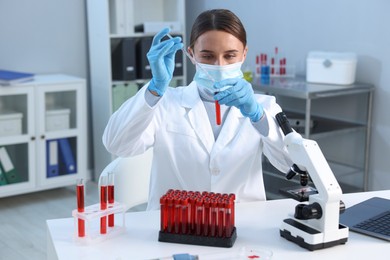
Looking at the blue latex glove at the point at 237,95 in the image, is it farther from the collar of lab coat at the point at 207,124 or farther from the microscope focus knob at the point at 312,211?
the microscope focus knob at the point at 312,211

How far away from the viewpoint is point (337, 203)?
1381 mm

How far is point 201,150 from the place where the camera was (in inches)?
72.2

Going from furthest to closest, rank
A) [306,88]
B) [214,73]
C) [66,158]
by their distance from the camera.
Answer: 1. [66,158]
2. [306,88]
3. [214,73]

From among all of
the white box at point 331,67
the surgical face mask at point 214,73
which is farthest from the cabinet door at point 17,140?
A: the surgical face mask at point 214,73

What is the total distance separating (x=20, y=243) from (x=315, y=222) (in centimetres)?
203

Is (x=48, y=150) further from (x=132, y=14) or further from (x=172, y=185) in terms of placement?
(x=172, y=185)

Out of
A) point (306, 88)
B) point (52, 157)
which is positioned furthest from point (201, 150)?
point (52, 157)

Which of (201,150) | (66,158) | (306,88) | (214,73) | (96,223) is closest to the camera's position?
(96,223)

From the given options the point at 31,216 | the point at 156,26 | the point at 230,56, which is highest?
the point at 156,26

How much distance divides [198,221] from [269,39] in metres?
2.54

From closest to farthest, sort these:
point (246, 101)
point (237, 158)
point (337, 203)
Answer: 1. point (337, 203)
2. point (246, 101)
3. point (237, 158)

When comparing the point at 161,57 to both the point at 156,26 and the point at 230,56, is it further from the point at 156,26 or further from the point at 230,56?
the point at 156,26

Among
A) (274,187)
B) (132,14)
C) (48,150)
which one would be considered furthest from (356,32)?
(48,150)

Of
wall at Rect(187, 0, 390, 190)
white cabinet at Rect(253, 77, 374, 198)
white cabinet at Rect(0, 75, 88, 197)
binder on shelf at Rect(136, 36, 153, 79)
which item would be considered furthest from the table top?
white cabinet at Rect(0, 75, 88, 197)
